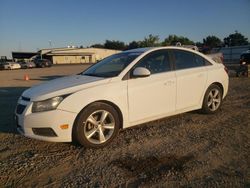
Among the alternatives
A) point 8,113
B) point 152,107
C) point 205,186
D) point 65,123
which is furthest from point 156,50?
point 8,113

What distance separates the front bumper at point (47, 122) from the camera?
412 cm

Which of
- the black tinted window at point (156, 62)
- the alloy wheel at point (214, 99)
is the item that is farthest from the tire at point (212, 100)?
the black tinted window at point (156, 62)

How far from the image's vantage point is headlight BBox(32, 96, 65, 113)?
4164mm

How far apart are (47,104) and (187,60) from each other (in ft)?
10.1

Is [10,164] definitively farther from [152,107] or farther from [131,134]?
[152,107]

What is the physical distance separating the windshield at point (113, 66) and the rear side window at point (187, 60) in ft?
2.92

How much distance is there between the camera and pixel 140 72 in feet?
15.5

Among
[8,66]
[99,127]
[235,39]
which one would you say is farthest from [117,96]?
[235,39]

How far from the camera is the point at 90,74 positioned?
5.42 metres

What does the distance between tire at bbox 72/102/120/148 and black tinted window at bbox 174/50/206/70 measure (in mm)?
1845

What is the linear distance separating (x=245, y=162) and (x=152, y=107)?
6.10 ft

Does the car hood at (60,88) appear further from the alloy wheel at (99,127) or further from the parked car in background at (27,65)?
the parked car in background at (27,65)

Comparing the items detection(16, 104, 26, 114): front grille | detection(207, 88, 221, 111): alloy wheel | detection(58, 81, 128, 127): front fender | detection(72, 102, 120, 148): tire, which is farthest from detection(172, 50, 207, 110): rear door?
detection(16, 104, 26, 114): front grille

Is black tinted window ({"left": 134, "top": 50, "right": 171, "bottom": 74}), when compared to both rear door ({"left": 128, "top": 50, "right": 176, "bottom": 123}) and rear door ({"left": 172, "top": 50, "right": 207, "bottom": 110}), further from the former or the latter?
rear door ({"left": 172, "top": 50, "right": 207, "bottom": 110})
